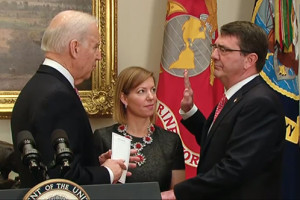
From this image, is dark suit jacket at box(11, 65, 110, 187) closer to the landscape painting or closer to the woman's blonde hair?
the woman's blonde hair

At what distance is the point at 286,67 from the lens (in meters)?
3.79

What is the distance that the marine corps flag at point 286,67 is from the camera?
377 cm

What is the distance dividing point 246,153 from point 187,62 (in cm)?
163

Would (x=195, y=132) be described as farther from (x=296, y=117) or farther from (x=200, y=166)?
(x=296, y=117)

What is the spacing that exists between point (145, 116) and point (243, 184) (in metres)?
0.97

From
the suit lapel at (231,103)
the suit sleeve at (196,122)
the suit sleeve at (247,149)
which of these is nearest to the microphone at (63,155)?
the suit sleeve at (247,149)

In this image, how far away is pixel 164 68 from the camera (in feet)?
12.8

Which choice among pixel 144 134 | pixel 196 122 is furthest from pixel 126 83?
pixel 196 122

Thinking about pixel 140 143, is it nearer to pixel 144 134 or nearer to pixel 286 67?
pixel 144 134

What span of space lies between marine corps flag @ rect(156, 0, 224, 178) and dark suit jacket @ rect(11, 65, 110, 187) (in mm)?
1610

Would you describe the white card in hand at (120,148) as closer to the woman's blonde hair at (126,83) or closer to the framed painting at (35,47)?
the woman's blonde hair at (126,83)

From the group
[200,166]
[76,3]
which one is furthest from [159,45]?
[200,166]

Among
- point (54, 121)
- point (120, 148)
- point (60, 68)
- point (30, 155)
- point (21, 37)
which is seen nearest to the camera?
point (30, 155)

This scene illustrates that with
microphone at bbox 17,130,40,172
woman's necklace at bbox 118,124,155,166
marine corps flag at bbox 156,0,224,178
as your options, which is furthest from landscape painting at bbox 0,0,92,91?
microphone at bbox 17,130,40,172
